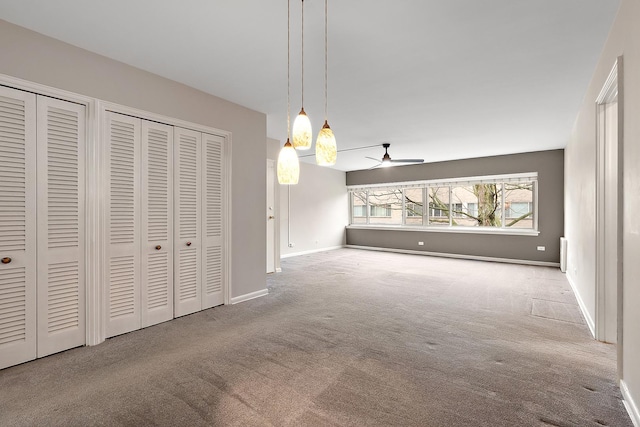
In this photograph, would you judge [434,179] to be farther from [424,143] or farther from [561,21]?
[561,21]

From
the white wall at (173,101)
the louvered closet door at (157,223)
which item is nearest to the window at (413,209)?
the white wall at (173,101)

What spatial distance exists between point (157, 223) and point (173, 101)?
1.35 m

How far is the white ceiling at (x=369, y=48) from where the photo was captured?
206 cm

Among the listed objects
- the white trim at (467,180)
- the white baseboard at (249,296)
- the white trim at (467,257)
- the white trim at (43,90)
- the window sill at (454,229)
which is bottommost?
the white baseboard at (249,296)

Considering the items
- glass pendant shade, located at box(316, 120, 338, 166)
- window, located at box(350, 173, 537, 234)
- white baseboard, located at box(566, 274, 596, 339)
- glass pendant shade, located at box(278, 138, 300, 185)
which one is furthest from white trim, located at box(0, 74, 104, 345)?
window, located at box(350, 173, 537, 234)

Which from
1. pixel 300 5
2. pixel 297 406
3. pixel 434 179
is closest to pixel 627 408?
pixel 297 406

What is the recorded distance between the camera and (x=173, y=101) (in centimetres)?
325

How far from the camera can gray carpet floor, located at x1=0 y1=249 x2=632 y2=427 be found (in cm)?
173

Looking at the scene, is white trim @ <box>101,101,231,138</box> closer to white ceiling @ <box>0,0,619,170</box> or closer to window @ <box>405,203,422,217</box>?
white ceiling @ <box>0,0,619,170</box>

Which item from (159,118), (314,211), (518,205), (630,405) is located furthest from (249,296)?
(518,205)

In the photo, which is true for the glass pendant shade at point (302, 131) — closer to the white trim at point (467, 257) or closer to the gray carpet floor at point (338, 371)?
the gray carpet floor at point (338, 371)

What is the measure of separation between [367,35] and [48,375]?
3.53 m

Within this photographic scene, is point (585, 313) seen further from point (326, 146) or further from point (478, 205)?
point (478, 205)

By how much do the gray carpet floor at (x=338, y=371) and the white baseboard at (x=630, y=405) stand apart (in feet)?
0.14
